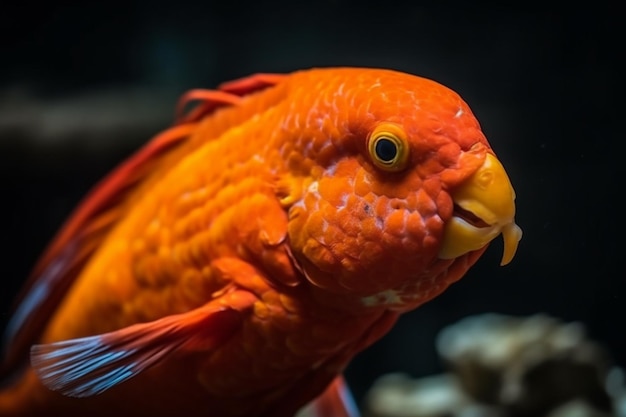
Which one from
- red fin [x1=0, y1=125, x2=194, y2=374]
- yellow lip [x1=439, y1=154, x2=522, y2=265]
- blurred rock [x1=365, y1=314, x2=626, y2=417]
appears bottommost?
blurred rock [x1=365, y1=314, x2=626, y2=417]

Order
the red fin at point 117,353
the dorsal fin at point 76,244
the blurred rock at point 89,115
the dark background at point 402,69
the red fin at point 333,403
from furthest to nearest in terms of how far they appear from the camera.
→ the blurred rock at point 89,115 < the red fin at point 333,403 < the dorsal fin at point 76,244 < the dark background at point 402,69 < the red fin at point 117,353

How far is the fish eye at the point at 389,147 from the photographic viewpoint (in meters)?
1.59

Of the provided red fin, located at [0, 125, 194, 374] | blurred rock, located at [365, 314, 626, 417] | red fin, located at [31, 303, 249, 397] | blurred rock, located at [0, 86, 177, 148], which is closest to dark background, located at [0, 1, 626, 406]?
blurred rock, located at [0, 86, 177, 148]

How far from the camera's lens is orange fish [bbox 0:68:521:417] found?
5.24 feet

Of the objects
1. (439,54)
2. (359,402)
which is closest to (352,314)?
(439,54)

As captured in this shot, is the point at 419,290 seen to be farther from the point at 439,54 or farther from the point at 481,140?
the point at 439,54

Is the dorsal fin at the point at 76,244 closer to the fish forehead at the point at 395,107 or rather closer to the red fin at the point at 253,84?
the red fin at the point at 253,84

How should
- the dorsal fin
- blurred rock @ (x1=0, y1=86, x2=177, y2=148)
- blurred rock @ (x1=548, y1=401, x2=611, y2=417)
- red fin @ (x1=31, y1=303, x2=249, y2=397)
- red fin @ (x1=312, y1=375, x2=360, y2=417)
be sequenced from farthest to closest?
blurred rock @ (x1=0, y1=86, x2=177, y2=148) → blurred rock @ (x1=548, y1=401, x2=611, y2=417) → red fin @ (x1=312, y1=375, x2=360, y2=417) → the dorsal fin → red fin @ (x1=31, y1=303, x2=249, y2=397)

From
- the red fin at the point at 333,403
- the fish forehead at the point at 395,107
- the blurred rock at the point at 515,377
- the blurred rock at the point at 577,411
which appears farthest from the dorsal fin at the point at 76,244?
the blurred rock at the point at 577,411

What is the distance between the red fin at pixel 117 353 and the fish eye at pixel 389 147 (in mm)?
600

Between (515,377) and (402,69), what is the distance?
1.50 m

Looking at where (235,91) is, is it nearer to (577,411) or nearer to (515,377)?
(515,377)

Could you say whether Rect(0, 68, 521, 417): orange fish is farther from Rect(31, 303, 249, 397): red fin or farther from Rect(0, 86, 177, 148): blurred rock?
Rect(0, 86, 177, 148): blurred rock

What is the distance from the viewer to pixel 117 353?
1.85 m
